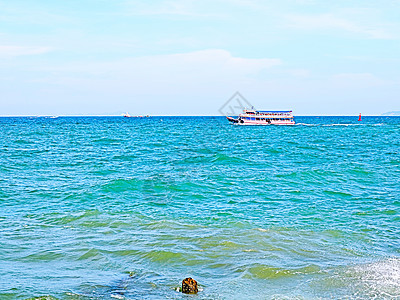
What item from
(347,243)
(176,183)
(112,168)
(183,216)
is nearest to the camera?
(347,243)

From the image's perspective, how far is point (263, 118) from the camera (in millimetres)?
105688

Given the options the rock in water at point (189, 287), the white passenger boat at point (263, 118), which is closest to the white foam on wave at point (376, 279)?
the rock in water at point (189, 287)

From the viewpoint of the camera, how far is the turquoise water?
898 cm

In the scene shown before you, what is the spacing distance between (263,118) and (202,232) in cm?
9438

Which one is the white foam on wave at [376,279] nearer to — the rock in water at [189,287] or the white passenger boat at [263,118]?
the rock in water at [189,287]

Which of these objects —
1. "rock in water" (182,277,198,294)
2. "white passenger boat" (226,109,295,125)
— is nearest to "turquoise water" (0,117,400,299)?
"rock in water" (182,277,198,294)

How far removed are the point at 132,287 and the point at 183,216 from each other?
663 centimetres

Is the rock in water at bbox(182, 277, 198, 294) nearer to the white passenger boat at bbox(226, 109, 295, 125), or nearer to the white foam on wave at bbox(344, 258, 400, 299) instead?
the white foam on wave at bbox(344, 258, 400, 299)

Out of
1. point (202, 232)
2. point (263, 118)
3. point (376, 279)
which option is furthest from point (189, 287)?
point (263, 118)

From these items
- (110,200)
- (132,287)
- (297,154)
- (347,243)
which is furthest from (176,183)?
(297,154)

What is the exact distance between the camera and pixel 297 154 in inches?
1385

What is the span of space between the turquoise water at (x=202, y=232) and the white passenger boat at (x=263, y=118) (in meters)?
77.7

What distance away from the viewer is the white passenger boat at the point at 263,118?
10381 cm

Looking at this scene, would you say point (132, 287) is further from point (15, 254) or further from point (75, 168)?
point (75, 168)
